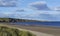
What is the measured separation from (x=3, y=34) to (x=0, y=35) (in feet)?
0.82

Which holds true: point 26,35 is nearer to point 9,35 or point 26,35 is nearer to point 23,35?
point 23,35

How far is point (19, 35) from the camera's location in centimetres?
1512

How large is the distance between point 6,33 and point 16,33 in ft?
2.93

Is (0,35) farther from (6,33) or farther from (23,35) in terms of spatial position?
(23,35)

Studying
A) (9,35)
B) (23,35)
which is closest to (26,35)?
(23,35)

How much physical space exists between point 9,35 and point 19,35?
737 millimetres

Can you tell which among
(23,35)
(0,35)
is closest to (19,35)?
(23,35)

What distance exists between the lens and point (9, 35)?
14891 mm

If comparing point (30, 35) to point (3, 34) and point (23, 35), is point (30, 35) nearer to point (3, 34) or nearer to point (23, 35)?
point (23, 35)

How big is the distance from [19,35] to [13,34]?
46cm

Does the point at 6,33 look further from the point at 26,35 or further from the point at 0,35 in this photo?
the point at 26,35

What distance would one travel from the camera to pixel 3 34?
1488cm

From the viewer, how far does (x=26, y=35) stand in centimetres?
1477

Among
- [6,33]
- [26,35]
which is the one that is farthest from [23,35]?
[6,33]
